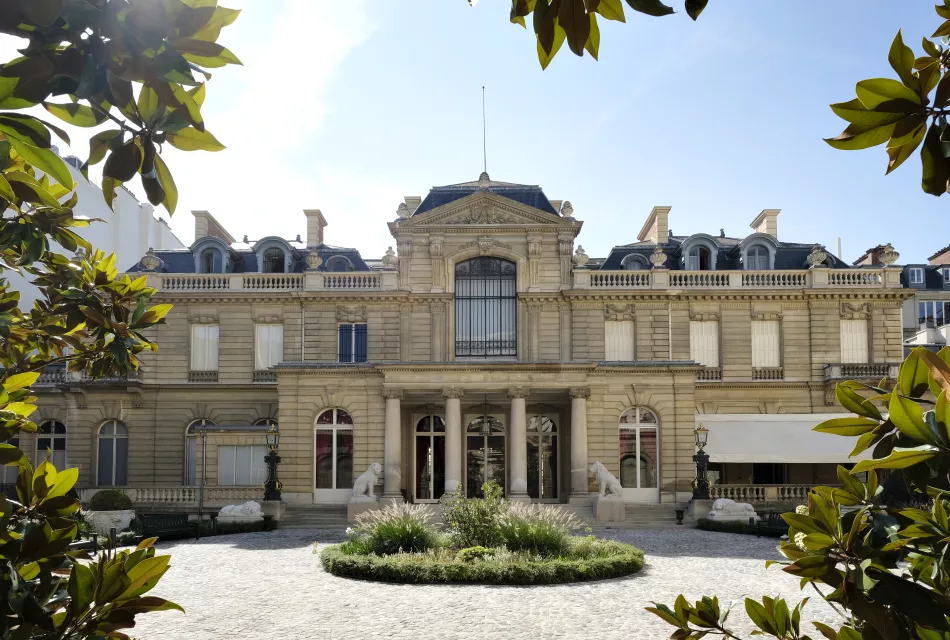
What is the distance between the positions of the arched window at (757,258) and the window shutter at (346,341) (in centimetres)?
1627

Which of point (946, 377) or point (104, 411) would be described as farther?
point (104, 411)

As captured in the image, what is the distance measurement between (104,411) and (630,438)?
20466 mm

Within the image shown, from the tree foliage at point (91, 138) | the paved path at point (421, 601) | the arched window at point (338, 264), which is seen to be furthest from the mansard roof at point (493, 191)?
the tree foliage at point (91, 138)

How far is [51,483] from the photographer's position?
8.55 feet

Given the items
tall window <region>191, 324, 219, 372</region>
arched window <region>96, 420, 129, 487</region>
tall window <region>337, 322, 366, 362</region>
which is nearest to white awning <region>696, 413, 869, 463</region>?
tall window <region>337, 322, 366, 362</region>

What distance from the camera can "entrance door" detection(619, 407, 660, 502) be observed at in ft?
98.8

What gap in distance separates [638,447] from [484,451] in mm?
5775

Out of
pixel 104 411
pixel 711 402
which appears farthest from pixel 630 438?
pixel 104 411

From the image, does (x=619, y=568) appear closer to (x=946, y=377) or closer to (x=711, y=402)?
(x=946, y=377)

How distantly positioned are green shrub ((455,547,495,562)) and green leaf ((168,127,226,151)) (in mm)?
15368

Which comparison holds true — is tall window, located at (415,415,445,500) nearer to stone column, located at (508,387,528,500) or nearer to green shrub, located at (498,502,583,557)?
stone column, located at (508,387,528,500)

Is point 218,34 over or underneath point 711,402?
over

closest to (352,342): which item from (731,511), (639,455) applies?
(639,455)

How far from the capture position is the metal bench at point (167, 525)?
23141mm
